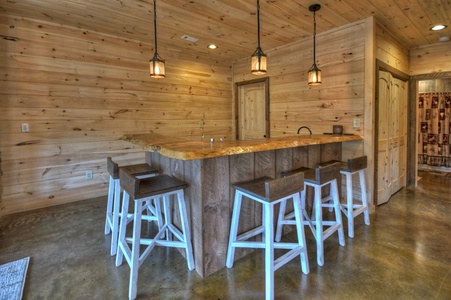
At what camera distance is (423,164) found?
19.1 feet

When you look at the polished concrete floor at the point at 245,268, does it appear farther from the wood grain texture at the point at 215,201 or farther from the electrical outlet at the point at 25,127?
the electrical outlet at the point at 25,127

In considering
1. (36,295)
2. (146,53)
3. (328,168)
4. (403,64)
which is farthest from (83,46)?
(403,64)

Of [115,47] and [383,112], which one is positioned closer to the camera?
[383,112]

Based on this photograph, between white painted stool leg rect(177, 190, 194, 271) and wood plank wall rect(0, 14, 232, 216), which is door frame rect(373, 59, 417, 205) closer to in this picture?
white painted stool leg rect(177, 190, 194, 271)

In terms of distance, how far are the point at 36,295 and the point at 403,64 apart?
17.4 feet

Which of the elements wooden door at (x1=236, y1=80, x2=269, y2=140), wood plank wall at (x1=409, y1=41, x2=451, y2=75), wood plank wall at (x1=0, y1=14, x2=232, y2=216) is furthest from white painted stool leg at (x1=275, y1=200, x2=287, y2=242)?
wood plank wall at (x1=409, y1=41, x2=451, y2=75)

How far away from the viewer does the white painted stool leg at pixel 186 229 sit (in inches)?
76.2

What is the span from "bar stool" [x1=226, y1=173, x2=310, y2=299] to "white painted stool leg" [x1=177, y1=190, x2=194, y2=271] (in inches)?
12.0

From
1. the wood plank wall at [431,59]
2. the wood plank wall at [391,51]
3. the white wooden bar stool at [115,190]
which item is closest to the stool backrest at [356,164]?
the wood plank wall at [391,51]

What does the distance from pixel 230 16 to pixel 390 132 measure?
2806mm

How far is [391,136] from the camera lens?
3715mm

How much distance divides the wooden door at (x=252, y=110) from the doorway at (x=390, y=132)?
174 centimetres

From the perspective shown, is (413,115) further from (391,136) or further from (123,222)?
(123,222)

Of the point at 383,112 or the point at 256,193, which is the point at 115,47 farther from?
the point at 383,112
